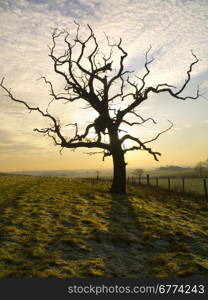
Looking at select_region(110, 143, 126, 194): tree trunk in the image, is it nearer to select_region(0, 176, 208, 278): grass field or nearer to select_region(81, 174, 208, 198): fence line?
select_region(0, 176, 208, 278): grass field

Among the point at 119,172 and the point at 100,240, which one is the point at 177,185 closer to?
the point at 119,172

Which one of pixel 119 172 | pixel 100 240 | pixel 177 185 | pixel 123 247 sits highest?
pixel 119 172

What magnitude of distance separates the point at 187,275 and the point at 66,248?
4061 mm

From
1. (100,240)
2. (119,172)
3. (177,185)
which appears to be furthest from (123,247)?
(177,185)

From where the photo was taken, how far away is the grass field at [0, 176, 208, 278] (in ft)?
27.3

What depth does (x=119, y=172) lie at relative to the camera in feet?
74.6

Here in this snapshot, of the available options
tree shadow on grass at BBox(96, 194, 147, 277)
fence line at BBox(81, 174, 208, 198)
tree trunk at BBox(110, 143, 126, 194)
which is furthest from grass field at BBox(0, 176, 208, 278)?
fence line at BBox(81, 174, 208, 198)

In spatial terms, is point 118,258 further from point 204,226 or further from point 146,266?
point 204,226

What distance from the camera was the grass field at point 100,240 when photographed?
832 centimetres

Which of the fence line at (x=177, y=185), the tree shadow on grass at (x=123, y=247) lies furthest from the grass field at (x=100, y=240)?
the fence line at (x=177, y=185)

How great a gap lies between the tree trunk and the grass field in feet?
14.8

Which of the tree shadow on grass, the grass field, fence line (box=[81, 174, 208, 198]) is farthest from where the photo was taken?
fence line (box=[81, 174, 208, 198])

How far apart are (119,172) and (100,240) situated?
12015mm

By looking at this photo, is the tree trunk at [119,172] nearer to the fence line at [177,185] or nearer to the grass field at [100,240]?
the grass field at [100,240]
